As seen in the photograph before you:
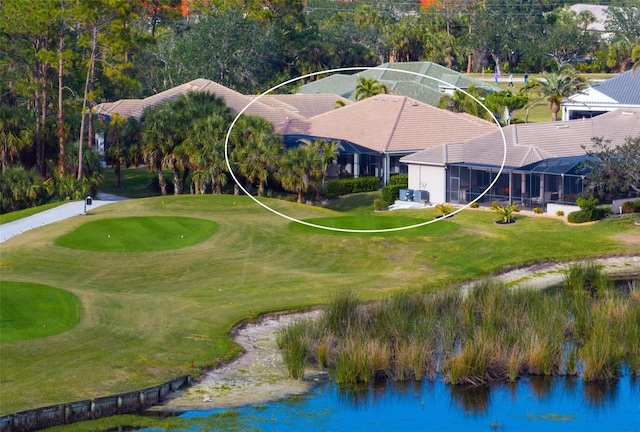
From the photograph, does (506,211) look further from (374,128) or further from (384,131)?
(374,128)

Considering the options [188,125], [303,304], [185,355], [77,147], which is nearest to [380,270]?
[303,304]

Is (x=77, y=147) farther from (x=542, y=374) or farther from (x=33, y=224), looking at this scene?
(x=542, y=374)

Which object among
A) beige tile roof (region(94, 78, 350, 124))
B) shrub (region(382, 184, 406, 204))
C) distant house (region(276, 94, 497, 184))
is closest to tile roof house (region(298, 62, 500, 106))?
beige tile roof (region(94, 78, 350, 124))

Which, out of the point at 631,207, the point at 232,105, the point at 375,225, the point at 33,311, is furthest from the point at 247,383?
the point at 232,105

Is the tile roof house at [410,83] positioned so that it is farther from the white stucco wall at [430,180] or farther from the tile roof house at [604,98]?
the white stucco wall at [430,180]

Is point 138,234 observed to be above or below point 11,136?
below
